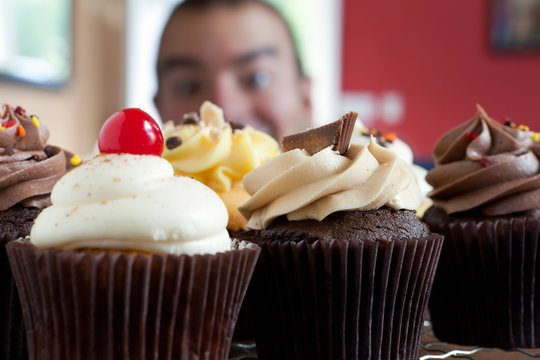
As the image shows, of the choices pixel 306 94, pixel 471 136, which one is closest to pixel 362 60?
pixel 306 94

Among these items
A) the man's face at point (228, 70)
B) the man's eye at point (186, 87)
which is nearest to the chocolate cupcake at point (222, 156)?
the man's face at point (228, 70)

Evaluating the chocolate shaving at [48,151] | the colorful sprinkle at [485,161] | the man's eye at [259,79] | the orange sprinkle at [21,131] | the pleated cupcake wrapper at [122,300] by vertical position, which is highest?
the orange sprinkle at [21,131]

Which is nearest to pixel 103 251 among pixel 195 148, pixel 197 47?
pixel 195 148

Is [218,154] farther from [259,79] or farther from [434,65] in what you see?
[434,65]

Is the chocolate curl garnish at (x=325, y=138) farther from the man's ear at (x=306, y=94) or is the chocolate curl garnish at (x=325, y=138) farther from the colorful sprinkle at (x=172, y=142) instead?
the man's ear at (x=306, y=94)

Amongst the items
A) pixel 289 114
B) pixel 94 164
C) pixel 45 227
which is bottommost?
pixel 289 114

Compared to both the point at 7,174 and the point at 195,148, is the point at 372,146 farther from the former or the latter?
the point at 7,174

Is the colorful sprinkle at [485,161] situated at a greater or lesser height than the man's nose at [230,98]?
greater
